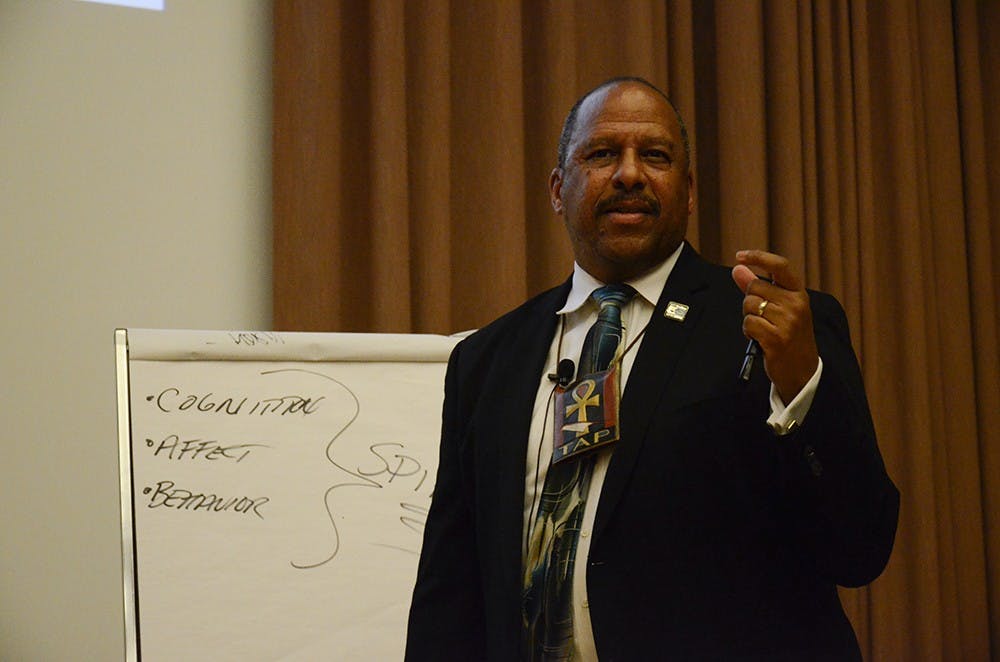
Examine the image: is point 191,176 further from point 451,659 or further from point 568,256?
point 451,659

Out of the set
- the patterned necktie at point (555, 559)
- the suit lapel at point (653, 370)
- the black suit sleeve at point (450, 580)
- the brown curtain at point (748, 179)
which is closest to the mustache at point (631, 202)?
the suit lapel at point (653, 370)

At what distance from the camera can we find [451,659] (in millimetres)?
1584

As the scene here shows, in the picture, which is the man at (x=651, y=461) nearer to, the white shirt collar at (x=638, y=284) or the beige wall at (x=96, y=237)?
the white shirt collar at (x=638, y=284)

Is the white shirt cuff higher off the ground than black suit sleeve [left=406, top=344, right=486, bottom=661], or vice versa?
the white shirt cuff

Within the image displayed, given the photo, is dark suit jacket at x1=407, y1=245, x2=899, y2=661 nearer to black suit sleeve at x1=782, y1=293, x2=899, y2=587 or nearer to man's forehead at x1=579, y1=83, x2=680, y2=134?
black suit sleeve at x1=782, y1=293, x2=899, y2=587

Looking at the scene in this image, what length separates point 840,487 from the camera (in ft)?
3.91

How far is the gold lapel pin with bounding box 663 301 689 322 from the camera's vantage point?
1.50 metres

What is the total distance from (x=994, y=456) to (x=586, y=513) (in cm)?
287

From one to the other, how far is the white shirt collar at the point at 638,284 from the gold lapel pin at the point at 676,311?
0.07 metres

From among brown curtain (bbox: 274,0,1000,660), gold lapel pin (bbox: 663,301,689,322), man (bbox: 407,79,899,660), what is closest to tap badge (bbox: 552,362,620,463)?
man (bbox: 407,79,899,660)

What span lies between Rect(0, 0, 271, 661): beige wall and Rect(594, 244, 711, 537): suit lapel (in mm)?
1608

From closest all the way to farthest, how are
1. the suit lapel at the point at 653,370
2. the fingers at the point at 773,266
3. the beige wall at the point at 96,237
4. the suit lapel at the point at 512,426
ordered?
the fingers at the point at 773,266 → the suit lapel at the point at 653,370 → the suit lapel at the point at 512,426 → the beige wall at the point at 96,237

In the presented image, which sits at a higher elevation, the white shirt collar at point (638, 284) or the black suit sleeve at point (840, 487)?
the white shirt collar at point (638, 284)

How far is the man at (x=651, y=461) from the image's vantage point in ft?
3.97
